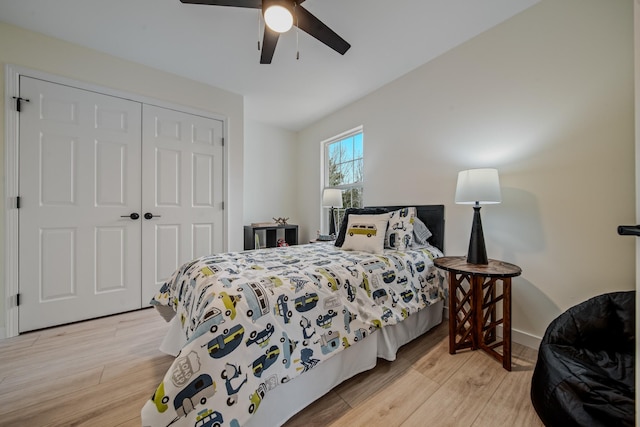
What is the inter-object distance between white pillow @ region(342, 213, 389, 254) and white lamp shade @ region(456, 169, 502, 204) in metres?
0.66

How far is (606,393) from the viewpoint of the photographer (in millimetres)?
978

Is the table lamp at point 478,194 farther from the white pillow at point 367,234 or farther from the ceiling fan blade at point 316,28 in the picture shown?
the ceiling fan blade at point 316,28

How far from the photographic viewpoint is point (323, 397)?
1337mm

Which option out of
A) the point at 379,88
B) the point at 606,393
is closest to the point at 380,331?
the point at 606,393

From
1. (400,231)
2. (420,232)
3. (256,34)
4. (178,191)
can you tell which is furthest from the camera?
(178,191)

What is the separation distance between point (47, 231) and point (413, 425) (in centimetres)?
307

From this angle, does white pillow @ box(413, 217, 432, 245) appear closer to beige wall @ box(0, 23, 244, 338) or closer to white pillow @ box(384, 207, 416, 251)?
white pillow @ box(384, 207, 416, 251)

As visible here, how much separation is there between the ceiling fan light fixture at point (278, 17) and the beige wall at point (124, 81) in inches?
69.7

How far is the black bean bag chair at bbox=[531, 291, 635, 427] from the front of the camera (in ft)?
3.19

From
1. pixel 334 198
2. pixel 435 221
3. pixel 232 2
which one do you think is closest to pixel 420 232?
pixel 435 221

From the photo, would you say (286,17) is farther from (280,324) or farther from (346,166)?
(346,166)

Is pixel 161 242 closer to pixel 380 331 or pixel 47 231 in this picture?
pixel 47 231

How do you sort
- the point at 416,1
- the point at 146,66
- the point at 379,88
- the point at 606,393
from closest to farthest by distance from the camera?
1. the point at 606,393
2. the point at 416,1
3. the point at 146,66
4. the point at 379,88

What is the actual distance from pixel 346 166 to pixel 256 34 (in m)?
1.93
